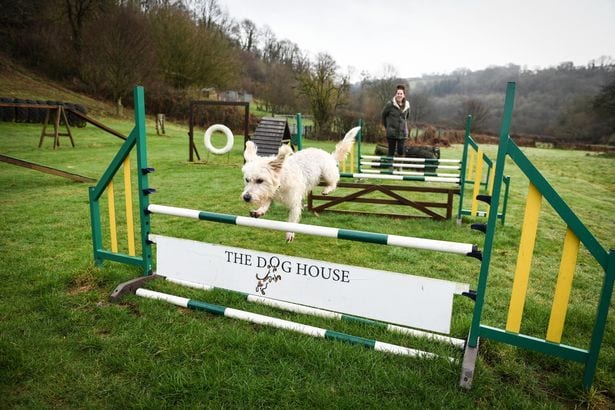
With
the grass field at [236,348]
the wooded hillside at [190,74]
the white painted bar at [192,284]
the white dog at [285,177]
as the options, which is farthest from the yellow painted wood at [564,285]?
the wooded hillside at [190,74]

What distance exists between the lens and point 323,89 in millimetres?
26594

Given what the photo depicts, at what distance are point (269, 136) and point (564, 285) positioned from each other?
11098 mm

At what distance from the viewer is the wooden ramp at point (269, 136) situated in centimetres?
1184

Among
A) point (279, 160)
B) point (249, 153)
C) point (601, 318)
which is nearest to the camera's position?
point (601, 318)

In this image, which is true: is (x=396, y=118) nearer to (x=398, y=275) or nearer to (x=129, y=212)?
(x=129, y=212)

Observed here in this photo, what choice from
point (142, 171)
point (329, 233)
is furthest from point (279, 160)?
point (329, 233)

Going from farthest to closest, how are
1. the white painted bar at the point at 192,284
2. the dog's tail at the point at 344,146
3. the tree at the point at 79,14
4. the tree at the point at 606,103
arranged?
the tree at the point at 606,103
the tree at the point at 79,14
the dog's tail at the point at 344,146
the white painted bar at the point at 192,284

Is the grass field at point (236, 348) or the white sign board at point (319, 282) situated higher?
the white sign board at point (319, 282)

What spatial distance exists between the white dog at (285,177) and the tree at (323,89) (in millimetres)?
20287

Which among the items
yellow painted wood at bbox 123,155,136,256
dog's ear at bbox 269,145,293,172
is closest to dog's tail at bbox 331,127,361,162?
dog's ear at bbox 269,145,293,172

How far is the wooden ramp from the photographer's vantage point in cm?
1184

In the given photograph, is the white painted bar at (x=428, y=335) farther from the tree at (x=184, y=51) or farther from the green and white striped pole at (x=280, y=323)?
the tree at (x=184, y=51)

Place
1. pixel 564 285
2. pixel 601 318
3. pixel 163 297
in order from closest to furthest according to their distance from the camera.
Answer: pixel 601 318
pixel 564 285
pixel 163 297

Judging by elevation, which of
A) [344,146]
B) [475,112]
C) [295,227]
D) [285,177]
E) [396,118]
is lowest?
[295,227]
